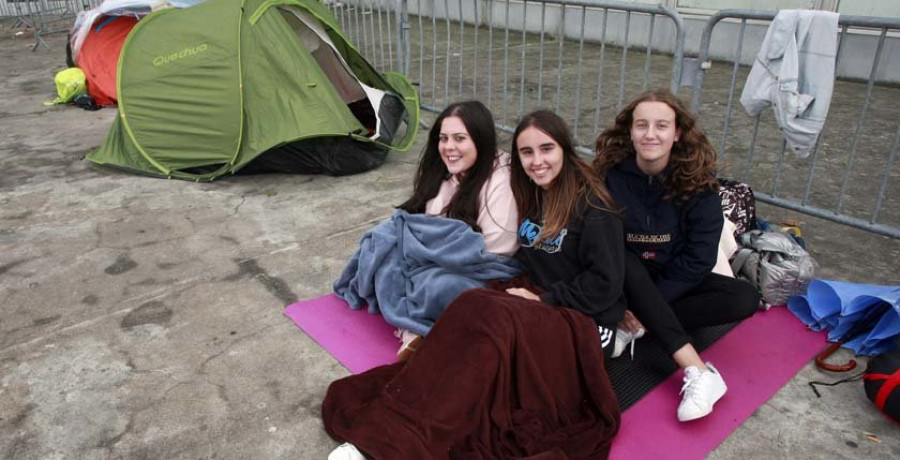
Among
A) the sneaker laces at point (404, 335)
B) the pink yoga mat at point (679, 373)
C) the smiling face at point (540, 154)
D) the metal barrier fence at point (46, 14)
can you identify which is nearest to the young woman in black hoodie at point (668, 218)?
the pink yoga mat at point (679, 373)

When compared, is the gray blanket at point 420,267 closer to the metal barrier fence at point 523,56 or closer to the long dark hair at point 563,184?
the long dark hair at point 563,184

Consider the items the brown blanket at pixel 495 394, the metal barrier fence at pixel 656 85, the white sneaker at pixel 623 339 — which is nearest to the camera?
the brown blanket at pixel 495 394

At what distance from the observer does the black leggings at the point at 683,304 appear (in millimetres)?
2609

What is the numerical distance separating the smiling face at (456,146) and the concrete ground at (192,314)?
39.2 inches

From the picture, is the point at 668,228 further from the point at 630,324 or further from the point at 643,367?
the point at 643,367

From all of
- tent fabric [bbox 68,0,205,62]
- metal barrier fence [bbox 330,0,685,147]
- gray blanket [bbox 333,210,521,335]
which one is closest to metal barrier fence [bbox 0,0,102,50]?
tent fabric [bbox 68,0,205,62]

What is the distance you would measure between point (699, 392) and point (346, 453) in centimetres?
128

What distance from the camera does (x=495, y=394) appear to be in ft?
7.25

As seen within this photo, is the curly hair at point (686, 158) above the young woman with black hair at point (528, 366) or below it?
above

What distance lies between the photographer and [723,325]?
3.00 metres

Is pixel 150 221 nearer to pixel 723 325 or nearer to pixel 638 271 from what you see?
pixel 638 271

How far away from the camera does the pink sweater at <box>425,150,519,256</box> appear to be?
2.84 m

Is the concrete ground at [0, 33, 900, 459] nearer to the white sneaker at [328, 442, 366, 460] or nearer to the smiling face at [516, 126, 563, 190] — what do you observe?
the white sneaker at [328, 442, 366, 460]

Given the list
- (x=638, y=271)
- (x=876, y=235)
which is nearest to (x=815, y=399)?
(x=638, y=271)
